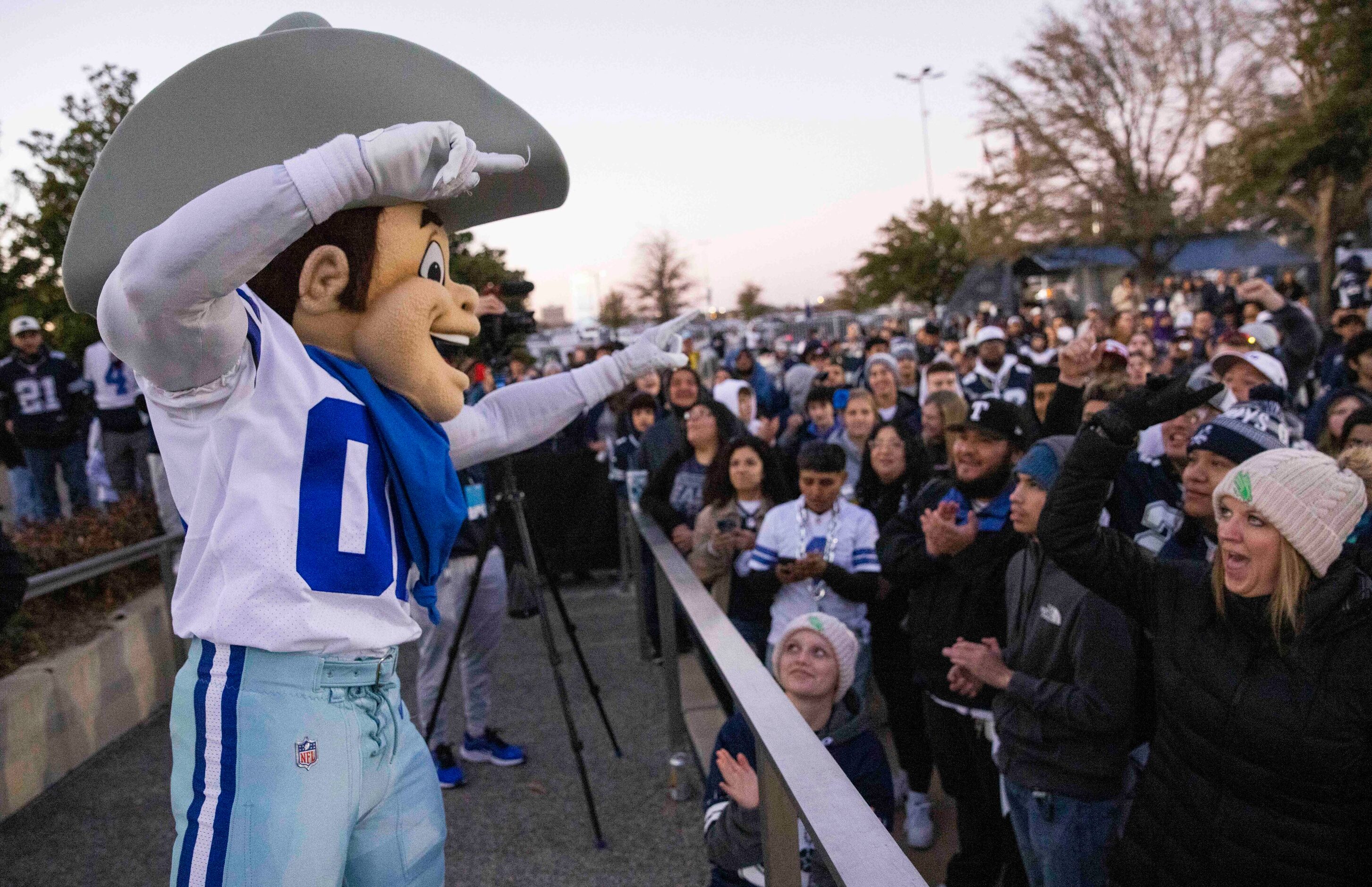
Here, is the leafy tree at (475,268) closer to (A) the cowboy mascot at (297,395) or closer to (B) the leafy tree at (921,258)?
(A) the cowboy mascot at (297,395)

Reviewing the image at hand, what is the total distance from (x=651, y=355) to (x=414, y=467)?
2.51 ft

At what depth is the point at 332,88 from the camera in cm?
187

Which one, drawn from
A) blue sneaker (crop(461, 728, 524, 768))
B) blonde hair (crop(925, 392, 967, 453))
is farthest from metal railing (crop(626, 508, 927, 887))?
blonde hair (crop(925, 392, 967, 453))

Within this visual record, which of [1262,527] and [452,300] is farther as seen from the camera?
[1262,527]

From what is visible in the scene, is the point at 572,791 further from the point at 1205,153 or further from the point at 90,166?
the point at 1205,153

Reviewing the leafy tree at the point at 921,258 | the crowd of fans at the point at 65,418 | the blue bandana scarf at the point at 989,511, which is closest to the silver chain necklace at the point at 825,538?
the blue bandana scarf at the point at 989,511

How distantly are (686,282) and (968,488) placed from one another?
43.4 m

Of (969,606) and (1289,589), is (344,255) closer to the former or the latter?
(1289,589)

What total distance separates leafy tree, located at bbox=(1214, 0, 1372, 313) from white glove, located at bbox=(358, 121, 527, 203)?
17.8 metres

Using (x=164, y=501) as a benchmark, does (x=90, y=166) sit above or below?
above

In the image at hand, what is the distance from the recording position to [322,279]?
187cm

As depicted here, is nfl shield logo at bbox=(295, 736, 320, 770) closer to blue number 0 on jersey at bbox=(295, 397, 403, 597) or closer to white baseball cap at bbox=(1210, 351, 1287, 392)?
blue number 0 on jersey at bbox=(295, 397, 403, 597)

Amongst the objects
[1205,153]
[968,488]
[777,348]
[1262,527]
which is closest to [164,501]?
[968,488]

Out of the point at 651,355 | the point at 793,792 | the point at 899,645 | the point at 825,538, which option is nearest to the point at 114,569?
the point at 825,538
